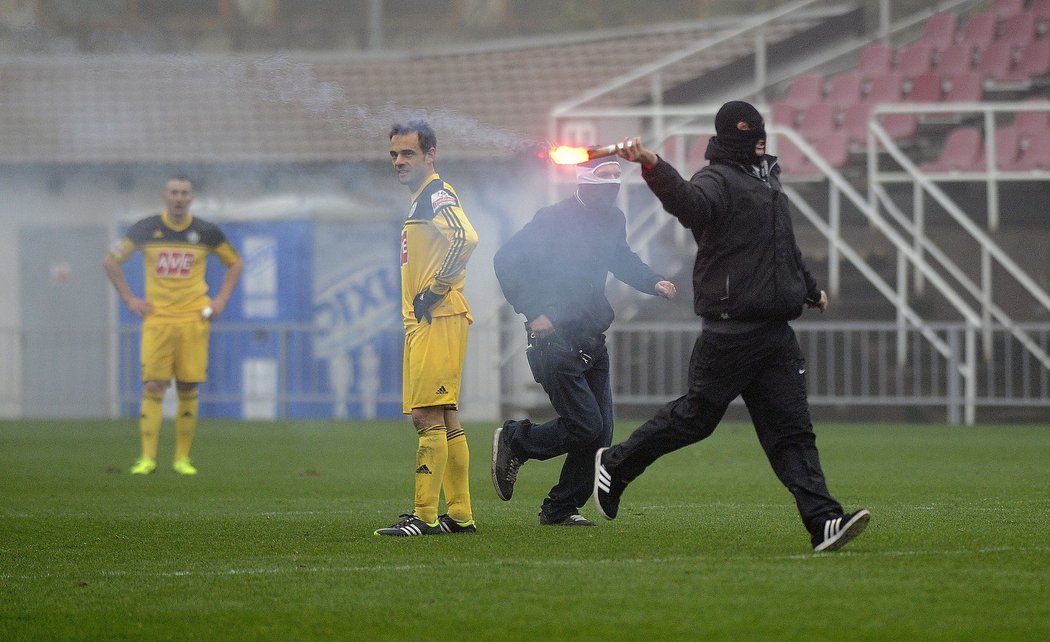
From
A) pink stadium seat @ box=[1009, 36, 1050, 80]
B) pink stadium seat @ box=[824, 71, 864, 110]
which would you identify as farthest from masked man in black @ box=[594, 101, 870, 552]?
pink stadium seat @ box=[824, 71, 864, 110]

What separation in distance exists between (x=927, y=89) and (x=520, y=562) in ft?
52.9

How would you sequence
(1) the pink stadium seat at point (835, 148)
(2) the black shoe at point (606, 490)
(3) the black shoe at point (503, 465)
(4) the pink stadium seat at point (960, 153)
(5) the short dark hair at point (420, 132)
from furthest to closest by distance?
(1) the pink stadium seat at point (835, 148) → (4) the pink stadium seat at point (960, 153) → (3) the black shoe at point (503, 465) → (5) the short dark hair at point (420, 132) → (2) the black shoe at point (606, 490)

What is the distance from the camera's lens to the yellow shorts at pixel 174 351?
503 inches

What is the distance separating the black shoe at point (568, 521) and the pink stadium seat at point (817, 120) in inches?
552

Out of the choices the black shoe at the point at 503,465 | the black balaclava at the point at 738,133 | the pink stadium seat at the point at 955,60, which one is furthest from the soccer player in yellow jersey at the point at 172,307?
the pink stadium seat at the point at 955,60

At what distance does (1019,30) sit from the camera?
21938 millimetres

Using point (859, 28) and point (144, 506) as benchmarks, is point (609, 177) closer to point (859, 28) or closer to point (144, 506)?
Result: point (144, 506)

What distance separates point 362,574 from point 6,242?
66.3 feet

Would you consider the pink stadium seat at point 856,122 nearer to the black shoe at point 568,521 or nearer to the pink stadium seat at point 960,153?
the pink stadium seat at point 960,153

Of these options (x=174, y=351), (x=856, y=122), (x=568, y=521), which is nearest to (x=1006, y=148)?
(x=856, y=122)

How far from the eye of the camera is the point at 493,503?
9938 millimetres

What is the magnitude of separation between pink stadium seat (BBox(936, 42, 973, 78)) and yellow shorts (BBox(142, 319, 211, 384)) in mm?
12305

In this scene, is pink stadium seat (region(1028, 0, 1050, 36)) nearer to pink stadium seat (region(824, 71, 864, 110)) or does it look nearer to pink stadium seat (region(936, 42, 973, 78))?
pink stadium seat (region(936, 42, 973, 78))

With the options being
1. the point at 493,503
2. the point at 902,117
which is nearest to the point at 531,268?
the point at 493,503
